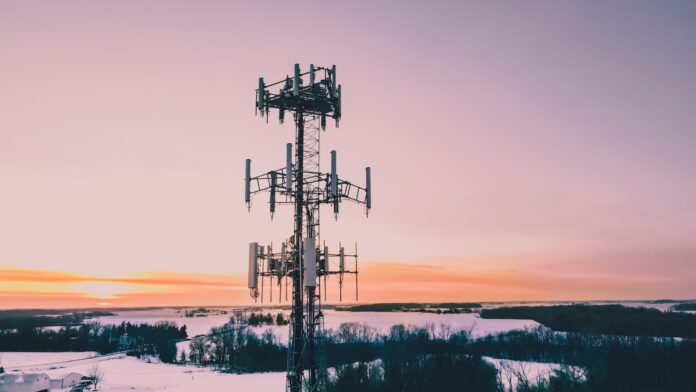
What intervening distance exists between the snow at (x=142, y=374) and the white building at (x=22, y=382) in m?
11.3

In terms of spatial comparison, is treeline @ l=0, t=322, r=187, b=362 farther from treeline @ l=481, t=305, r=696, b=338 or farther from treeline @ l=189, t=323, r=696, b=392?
treeline @ l=481, t=305, r=696, b=338

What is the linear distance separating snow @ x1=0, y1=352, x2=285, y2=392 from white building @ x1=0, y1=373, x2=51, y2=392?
11344 millimetres

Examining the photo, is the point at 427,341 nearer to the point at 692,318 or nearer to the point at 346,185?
the point at 692,318

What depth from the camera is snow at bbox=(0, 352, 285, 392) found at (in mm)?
83125

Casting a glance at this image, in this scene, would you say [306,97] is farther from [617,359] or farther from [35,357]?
[35,357]

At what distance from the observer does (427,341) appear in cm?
12556

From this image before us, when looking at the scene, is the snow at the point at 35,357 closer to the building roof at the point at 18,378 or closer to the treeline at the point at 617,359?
the building roof at the point at 18,378

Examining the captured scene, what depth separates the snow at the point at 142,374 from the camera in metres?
Answer: 83.1

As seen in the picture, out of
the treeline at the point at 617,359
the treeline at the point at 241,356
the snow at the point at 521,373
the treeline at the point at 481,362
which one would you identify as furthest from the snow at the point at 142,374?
the treeline at the point at 617,359

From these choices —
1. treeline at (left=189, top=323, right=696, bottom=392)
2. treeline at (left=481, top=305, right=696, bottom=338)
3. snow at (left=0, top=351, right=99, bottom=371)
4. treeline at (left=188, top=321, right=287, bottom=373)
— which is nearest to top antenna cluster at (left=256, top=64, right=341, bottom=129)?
treeline at (left=189, top=323, right=696, bottom=392)

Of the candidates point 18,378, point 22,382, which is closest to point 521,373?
point 22,382

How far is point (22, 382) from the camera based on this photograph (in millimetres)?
68312

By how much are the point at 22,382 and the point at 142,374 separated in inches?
1374

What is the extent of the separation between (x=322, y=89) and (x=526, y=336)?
135156 mm
